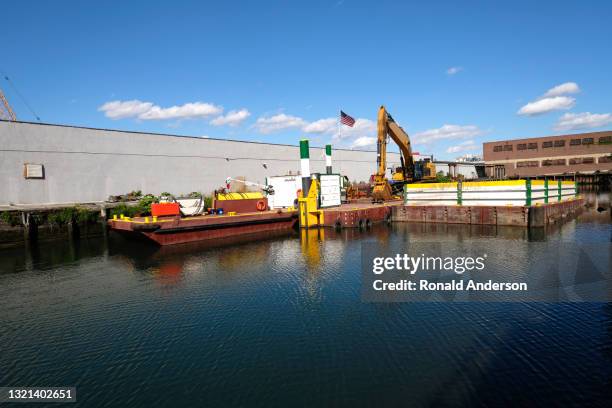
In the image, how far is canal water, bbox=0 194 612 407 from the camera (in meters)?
7.47

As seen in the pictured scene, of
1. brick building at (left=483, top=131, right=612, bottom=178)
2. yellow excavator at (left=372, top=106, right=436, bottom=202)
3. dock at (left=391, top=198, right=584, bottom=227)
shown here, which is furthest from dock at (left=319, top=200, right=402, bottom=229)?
brick building at (left=483, top=131, right=612, bottom=178)

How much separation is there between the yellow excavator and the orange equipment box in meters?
20.4

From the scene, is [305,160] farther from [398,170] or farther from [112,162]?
[112,162]

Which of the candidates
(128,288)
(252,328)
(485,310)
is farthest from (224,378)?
(128,288)

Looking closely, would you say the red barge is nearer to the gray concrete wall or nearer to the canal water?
the canal water

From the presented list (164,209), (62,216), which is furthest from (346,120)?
(62,216)

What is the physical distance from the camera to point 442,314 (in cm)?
1116

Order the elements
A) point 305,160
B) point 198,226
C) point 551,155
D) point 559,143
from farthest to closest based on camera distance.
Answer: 1. point 551,155
2. point 559,143
3. point 305,160
4. point 198,226

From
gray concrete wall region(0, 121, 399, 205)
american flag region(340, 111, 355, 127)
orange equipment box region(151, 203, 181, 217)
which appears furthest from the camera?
american flag region(340, 111, 355, 127)

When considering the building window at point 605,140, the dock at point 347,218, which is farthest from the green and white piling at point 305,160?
the building window at point 605,140

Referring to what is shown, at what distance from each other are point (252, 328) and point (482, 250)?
14185 millimetres

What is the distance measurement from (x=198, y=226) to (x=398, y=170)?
28294 millimetres

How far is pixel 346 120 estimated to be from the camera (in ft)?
149

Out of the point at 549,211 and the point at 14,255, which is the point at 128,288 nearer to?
the point at 14,255
